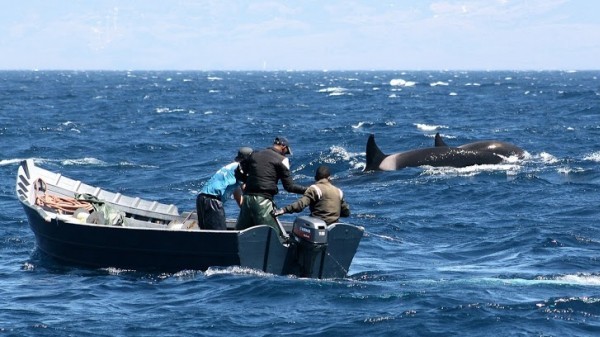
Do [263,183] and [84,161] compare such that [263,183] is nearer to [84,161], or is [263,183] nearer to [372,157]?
[372,157]

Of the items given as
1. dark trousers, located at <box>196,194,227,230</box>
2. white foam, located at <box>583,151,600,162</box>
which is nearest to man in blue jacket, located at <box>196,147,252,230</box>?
dark trousers, located at <box>196,194,227,230</box>

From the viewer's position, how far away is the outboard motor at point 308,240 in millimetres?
17141

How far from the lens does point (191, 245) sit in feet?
58.3

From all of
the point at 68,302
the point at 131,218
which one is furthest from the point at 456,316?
the point at 131,218

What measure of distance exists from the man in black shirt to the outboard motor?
0.56 m

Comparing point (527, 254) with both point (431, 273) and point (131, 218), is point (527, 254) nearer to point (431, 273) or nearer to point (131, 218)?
point (431, 273)

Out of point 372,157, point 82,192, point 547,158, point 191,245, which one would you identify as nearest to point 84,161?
point 372,157

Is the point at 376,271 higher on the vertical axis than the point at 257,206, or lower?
lower

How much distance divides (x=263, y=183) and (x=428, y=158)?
18909mm

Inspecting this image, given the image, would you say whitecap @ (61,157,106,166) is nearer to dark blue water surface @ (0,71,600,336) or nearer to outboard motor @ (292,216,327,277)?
dark blue water surface @ (0,71,600,336)

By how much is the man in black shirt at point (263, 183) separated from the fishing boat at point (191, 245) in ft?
1.52

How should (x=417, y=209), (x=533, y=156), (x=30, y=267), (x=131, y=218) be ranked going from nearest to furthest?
1. (x=30, y=267)
2. (x=131, y=218)
3. (x=417, y=209)
4. (x=533, y=156)

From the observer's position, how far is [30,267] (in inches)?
769

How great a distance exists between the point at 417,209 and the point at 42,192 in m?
9.82
